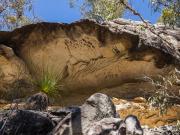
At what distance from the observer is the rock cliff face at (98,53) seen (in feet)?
35.0

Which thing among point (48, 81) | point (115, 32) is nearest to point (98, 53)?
point (115, 32)

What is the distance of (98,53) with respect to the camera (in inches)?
440

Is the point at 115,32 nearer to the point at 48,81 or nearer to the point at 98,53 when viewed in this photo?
the point at 98,53

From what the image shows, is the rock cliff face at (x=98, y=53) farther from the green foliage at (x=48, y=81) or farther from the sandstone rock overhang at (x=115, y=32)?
the green foliage at (x=48, y=81)

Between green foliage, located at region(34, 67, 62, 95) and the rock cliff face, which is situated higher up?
the rock cliff face

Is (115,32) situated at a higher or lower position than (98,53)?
higher

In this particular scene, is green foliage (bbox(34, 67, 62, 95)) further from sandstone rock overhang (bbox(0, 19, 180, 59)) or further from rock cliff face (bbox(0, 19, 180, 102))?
sandstone rock overhang (bbox(0, 19, 180, 59))

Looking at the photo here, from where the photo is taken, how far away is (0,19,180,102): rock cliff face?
420 inches

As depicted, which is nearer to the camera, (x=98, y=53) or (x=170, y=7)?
(x=170, y=7)

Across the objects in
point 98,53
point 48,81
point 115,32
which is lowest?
point 48,81

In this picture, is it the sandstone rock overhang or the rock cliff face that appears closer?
the sandstone rock overhang

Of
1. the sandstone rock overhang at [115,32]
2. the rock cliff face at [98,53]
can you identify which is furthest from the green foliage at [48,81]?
the sandstone rock overhang at [115,32]

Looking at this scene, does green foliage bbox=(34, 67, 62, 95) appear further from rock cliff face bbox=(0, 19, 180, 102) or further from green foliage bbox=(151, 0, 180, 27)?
green foliage bbox=(151, 0, 180, 27)

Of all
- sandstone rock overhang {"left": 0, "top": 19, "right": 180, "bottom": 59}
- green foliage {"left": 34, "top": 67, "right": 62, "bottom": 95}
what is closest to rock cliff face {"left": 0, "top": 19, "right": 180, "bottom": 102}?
sandstone rock overhang {"left": 0, "top": 19, "right": 180, "bottom": 59}
